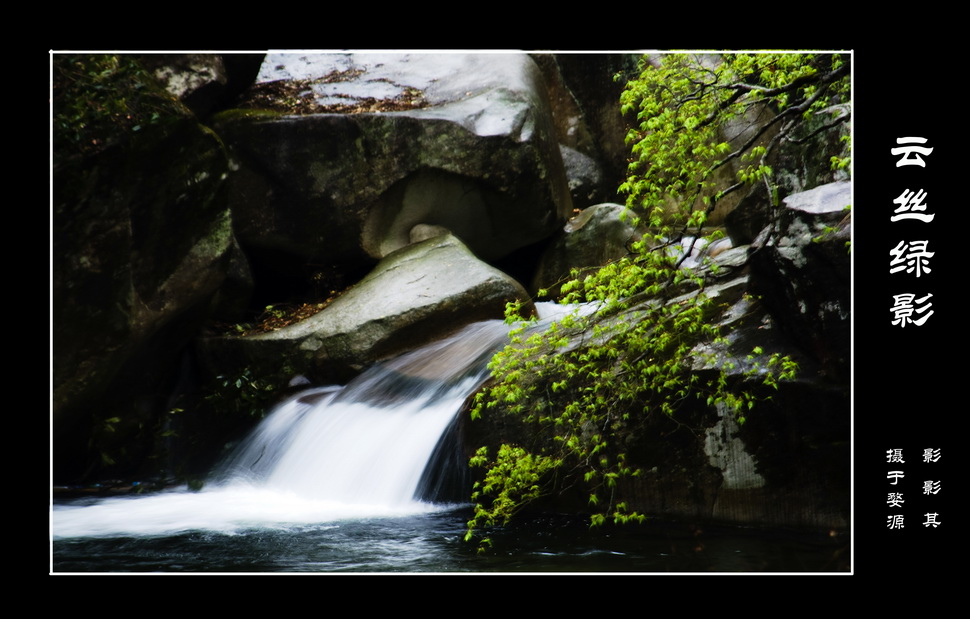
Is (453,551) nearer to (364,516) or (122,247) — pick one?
(364,516)

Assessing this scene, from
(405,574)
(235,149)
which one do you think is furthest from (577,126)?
(405,574)

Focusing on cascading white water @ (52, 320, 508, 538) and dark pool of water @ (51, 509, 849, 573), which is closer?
dark pool of water @ (51, 509, 849, 573)

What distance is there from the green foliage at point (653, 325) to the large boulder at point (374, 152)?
246cm

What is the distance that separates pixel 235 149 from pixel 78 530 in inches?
128

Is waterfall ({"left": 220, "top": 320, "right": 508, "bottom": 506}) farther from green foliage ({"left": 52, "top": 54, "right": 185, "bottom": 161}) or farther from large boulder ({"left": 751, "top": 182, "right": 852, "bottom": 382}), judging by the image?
green foliage ({"left": 52, "top": 54, "right": 185, "bottom": 161})

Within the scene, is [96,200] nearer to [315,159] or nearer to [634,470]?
[315,159]

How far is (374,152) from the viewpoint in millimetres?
6543

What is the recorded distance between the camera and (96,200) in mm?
4355

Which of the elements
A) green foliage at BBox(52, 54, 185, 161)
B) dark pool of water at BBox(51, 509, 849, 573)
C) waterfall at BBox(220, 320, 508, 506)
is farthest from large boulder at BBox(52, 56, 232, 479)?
dark pool of water at BBox(51, 509, 849, 573)

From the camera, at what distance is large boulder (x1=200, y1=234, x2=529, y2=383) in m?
5.70

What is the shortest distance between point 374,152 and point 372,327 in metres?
1.65

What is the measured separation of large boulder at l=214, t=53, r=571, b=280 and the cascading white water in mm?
1486
